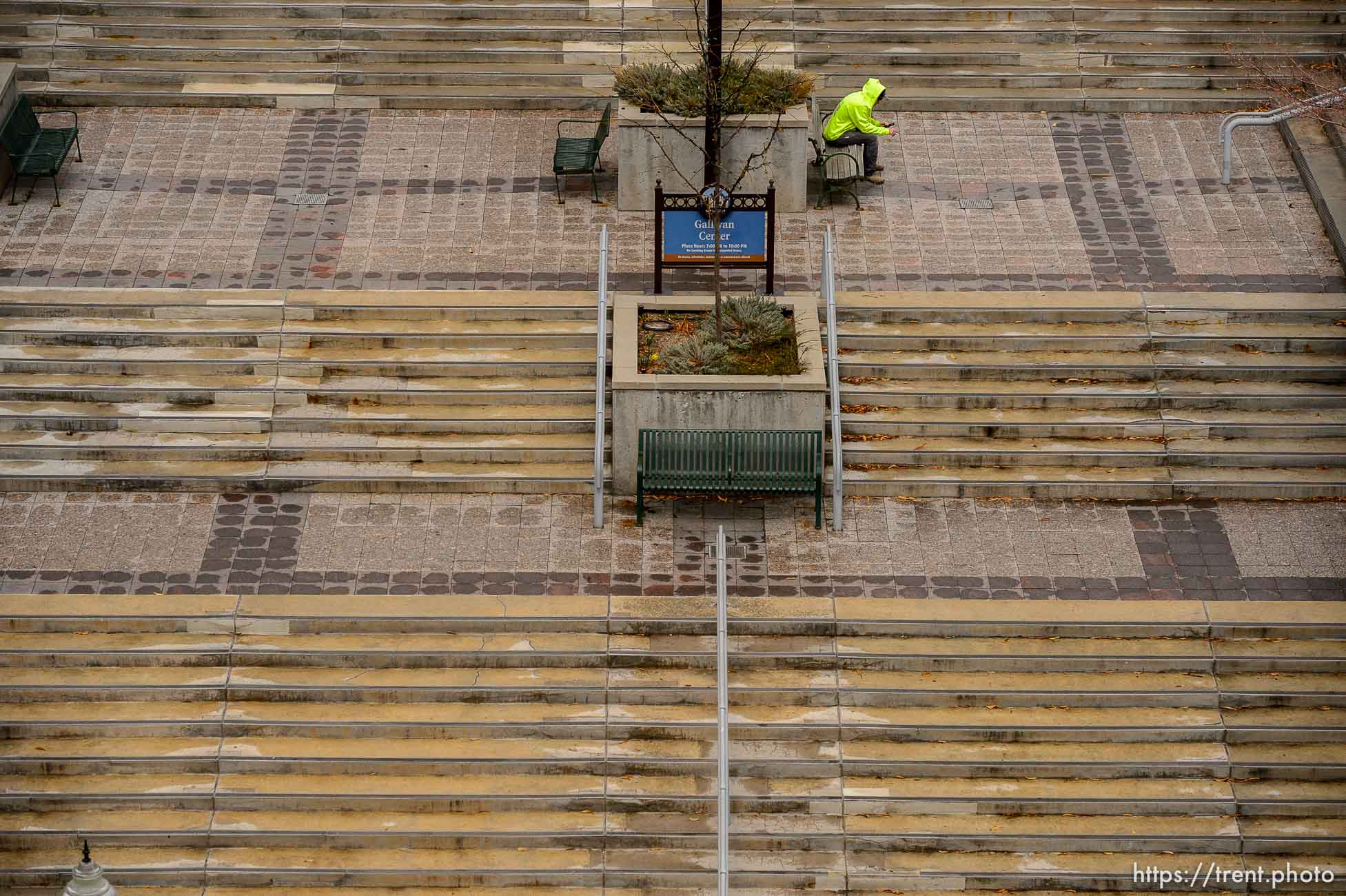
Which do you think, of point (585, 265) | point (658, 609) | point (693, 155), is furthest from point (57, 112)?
point (658, 609)

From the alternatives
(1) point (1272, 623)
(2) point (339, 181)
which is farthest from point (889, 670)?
(2) point (339, 181)

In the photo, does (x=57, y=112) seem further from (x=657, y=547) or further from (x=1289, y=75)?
(x=1289, y=75)

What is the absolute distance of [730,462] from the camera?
63.2ft

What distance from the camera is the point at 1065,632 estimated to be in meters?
18.2

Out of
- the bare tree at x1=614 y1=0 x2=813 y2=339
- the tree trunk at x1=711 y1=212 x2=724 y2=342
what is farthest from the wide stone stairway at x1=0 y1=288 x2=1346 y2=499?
the bare tree at x1=614 y1=0 x2=813 y2=339

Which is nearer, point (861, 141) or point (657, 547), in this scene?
Result: point (657, 547)

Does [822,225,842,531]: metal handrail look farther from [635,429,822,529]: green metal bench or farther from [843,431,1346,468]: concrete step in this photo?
[843,431,1346,468]: concrete step

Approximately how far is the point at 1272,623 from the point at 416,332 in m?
8.52

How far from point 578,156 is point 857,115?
304 cm

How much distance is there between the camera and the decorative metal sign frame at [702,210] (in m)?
20.6

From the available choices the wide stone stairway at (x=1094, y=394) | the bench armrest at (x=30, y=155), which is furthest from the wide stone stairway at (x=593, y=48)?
the wide stone stairway at (x=1094, y=394)

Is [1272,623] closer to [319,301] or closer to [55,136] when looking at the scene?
[319,301]

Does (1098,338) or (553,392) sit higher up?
(1098,338)

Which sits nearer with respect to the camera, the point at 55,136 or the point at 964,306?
the point at 964,306
